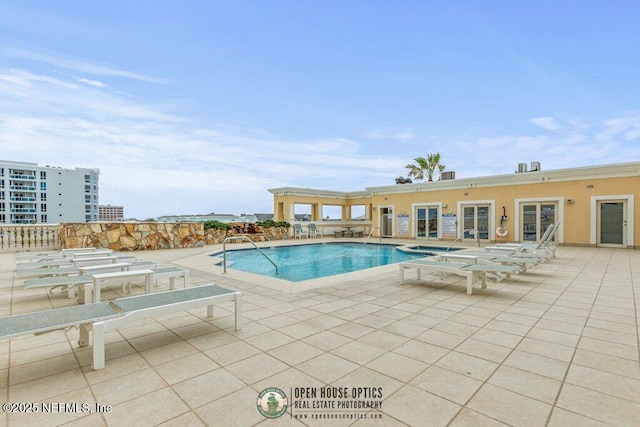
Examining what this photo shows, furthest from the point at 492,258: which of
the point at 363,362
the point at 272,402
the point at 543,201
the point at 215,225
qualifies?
the point at 215,225

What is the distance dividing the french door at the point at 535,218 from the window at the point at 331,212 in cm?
1159

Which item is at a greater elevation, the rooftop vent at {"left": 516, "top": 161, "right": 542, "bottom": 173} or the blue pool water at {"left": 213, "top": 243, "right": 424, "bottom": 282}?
the rooftop vent at {"left": 516, "top": 161, "right": 542, "bottom": 173}

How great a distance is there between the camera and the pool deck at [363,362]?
179 cm

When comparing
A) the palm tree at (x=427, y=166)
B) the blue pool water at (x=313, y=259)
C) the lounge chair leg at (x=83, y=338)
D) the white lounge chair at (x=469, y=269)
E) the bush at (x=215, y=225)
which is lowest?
the blue pool water at (x=313, y=259)

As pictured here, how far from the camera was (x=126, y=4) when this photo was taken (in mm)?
7590

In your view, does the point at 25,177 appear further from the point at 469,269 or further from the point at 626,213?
the point at 626,213

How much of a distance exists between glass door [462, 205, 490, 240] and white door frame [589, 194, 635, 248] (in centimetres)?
352

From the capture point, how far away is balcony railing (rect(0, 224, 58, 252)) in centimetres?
974

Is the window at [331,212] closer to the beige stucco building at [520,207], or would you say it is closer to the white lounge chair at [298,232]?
the beige stucco building at [520,207]

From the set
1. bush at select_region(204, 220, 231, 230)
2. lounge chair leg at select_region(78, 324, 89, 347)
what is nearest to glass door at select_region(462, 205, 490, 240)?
bush at select_region(204, 220, 231, 230)

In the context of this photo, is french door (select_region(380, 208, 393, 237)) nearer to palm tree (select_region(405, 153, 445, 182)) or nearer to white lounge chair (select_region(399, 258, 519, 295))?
palm tree (select_region(405, 153, 445, 182))

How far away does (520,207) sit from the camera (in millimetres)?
12766

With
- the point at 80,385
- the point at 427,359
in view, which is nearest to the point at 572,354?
the point at 427,359

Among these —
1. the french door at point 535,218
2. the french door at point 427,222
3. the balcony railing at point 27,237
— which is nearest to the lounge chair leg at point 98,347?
the balcony railing at point 27,237
